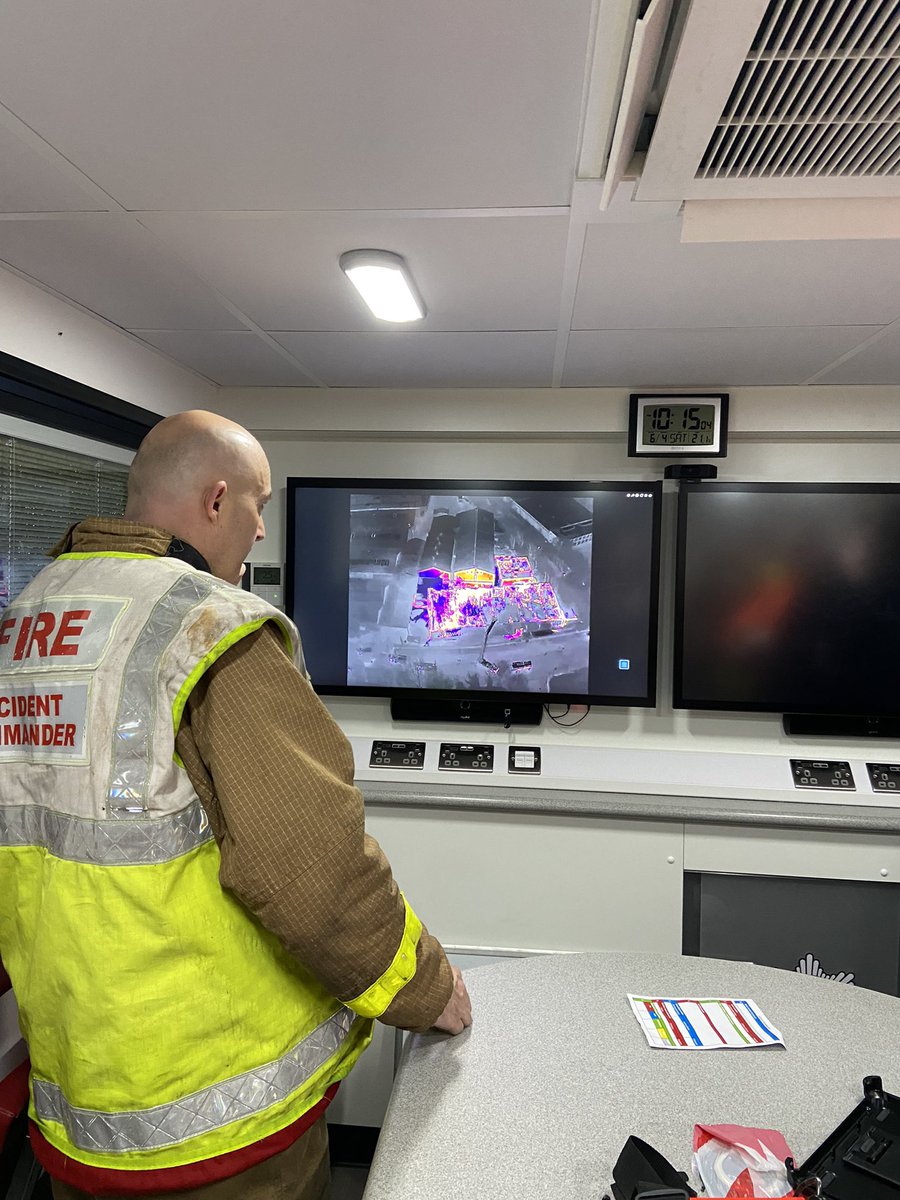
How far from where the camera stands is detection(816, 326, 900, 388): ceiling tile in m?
2.35

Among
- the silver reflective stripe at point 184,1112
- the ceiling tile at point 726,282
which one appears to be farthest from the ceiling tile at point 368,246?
the silver reflective stripe at point 184,1112

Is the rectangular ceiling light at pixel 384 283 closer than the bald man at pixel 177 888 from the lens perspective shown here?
No

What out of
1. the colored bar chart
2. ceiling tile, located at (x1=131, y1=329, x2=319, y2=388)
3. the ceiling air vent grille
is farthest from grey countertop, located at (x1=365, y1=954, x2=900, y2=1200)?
ceiling tile, located at (x1=131, y1=329, x2=319, y2=388)

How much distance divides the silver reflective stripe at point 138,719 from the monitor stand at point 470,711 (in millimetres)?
1917

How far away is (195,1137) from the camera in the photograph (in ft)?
3.68

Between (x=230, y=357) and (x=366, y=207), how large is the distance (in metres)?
1.26

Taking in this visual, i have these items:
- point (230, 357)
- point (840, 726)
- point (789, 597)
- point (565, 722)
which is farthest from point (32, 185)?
point (840, 726)

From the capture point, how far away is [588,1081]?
130 cm

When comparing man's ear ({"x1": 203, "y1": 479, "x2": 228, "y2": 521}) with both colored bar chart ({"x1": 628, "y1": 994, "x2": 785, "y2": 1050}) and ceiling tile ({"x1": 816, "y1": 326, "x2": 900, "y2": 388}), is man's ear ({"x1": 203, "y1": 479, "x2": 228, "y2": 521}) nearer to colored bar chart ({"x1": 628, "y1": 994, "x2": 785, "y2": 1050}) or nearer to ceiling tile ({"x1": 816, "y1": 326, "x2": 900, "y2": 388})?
colored bar chart ({"x1": 628, "y1": 994, "x2": 785, "y2": 1050})

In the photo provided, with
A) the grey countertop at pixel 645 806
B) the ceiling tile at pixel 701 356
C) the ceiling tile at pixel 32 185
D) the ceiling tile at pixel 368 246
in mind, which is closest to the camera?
the ceiling tile at pixel 32 185

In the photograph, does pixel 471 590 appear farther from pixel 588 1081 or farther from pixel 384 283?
pixel 588 1081

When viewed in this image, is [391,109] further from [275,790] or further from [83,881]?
[83,881]

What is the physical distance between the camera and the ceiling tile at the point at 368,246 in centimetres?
161

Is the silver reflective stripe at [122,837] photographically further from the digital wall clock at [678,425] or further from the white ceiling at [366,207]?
the digital wall clock at [678,425]
